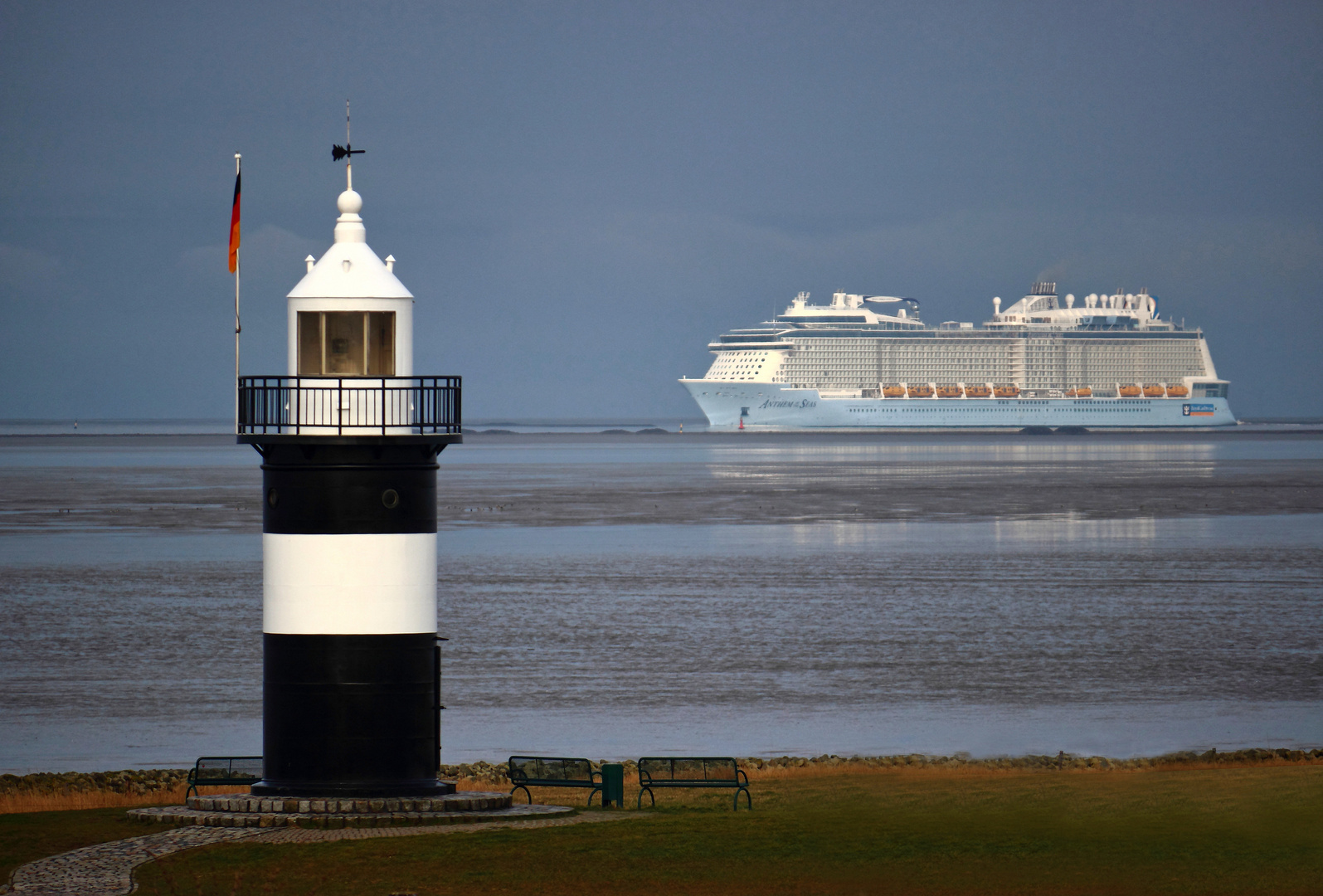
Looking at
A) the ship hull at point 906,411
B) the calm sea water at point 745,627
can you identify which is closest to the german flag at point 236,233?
the calm sea water at point 745,627

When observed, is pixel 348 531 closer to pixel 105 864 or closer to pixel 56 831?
pixel 105 864

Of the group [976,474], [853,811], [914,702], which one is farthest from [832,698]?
[976,474]

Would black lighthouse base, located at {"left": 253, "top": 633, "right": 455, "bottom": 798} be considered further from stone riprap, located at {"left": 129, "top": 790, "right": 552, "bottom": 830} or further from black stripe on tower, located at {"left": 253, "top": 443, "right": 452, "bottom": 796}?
stone riprap, located at {"left": 129, "top": 790, "right": 552, "bottom": 830}

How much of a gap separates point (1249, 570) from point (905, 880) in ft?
87.5

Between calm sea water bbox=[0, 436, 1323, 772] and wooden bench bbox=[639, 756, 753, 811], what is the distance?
3765 millimetres

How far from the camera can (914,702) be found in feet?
63.6

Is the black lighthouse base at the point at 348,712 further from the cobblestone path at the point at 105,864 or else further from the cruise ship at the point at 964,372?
the cruise ship at the point at 964,372

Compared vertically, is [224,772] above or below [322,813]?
below

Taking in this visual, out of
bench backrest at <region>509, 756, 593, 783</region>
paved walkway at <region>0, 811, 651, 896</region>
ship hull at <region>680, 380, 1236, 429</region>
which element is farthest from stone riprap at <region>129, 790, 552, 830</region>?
ship hull at <region>680, 380, 1236, 429</region>

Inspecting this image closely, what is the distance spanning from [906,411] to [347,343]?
491ft

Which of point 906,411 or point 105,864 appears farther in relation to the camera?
point 906,411

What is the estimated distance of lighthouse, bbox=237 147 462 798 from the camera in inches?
396

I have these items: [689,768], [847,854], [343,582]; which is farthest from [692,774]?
[343,582]

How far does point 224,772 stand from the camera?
40.3 ft
